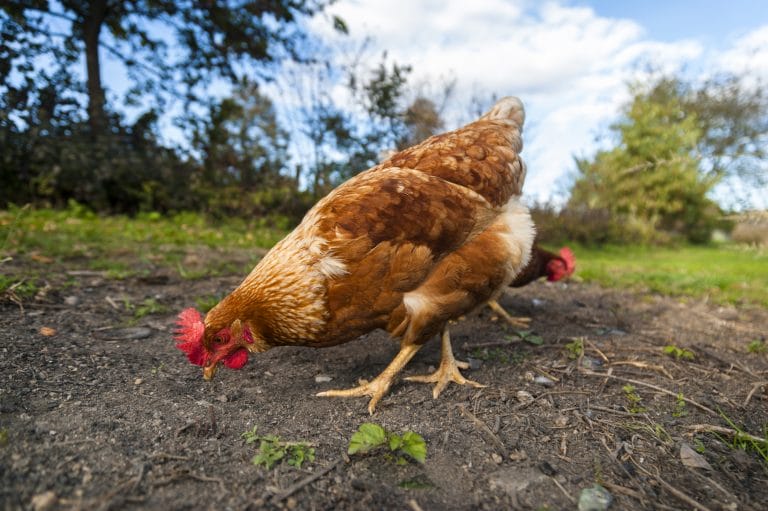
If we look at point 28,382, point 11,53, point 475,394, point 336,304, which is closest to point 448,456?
point 475,394

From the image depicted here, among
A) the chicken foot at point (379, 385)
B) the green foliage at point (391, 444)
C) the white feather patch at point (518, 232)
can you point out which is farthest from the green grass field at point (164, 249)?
the green foliage at point (391, 444)

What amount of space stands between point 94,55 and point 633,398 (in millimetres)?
10717

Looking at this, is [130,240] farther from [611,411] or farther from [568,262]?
[611,411]

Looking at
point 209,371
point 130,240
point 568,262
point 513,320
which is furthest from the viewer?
point 130,240

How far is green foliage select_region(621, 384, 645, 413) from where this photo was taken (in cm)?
209

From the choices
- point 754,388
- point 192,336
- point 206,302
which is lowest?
point 206,302

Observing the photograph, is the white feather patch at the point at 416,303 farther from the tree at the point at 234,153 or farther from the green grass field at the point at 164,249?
the tree at the point at 234,153

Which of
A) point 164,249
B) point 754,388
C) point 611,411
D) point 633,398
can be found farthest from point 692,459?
point 164,249

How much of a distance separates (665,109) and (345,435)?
21.9 metres

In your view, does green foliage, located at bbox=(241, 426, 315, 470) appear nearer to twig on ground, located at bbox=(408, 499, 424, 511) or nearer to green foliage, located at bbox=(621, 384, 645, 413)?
twig on ground, located at bbox=(408, 499, 424, 511)

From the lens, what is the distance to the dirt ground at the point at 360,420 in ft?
4.61

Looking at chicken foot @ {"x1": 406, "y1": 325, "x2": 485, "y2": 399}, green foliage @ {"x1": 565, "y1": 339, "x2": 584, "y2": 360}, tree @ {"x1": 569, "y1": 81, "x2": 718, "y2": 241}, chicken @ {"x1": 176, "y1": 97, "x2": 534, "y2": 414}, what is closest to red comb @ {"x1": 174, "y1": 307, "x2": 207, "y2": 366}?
→ chicken @ {"x1": 176, "y1": 97, "x2": 534, "y2": 414}

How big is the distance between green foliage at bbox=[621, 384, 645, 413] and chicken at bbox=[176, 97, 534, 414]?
766mm

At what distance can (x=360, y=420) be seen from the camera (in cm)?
197
